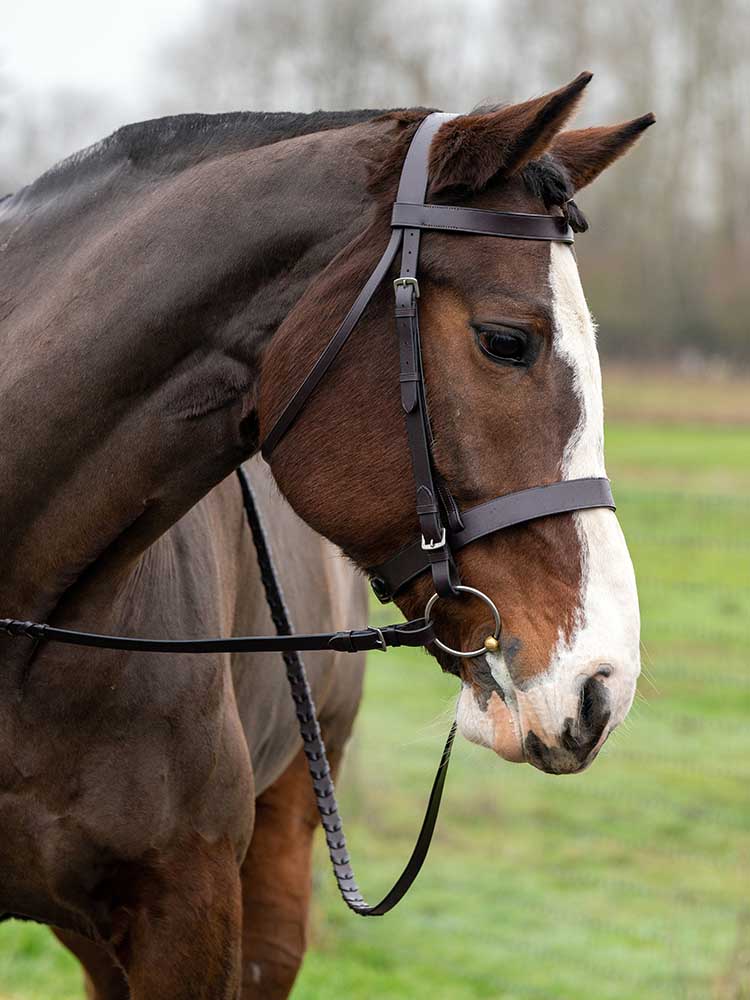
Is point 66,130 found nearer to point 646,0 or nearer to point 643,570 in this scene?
point 646,0

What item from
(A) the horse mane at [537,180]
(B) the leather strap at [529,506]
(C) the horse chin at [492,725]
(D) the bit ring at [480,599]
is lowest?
(C) the horse chin at [492,725]

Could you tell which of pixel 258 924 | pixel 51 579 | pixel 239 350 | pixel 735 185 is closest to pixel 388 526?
pixel 239 350

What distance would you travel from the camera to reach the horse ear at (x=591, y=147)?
2.24 meters

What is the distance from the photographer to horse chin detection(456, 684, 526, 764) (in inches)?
80.2

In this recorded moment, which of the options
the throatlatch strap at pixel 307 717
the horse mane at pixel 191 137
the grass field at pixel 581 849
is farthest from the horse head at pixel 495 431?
the grass field at pixel 581 849

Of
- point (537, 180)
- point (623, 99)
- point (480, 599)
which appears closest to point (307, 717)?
point (480, 599)

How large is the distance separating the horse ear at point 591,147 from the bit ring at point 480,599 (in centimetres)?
76

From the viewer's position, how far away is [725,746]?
25.3ft

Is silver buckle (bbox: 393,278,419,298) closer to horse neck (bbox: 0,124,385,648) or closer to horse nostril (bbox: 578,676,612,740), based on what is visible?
horse neck (bbox: 0,124,385,648)

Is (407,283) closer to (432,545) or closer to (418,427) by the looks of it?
(418,427)

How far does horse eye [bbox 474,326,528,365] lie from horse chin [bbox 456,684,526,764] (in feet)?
1.80

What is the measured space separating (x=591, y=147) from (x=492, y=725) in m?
1.04

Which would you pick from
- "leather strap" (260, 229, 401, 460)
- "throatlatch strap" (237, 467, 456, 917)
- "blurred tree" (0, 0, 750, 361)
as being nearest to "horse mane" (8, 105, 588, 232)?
"leather strap" (260, 229, 401, 460)

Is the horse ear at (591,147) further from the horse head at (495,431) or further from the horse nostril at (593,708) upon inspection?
the horse nostril at (593,708)
